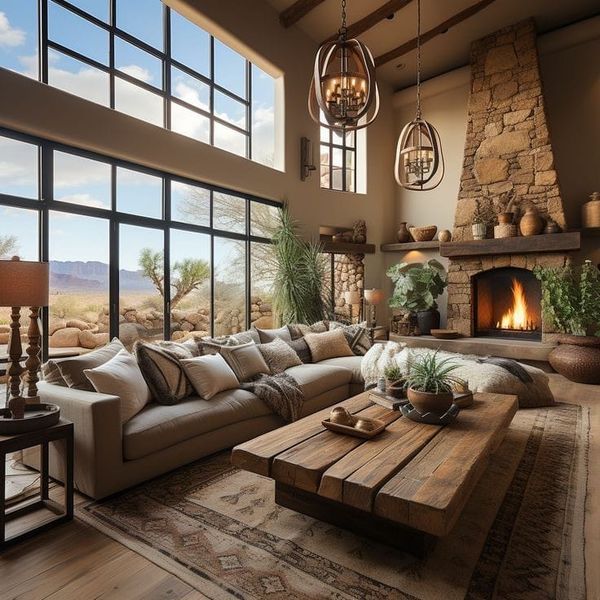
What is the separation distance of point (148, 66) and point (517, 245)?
5821 millimetres

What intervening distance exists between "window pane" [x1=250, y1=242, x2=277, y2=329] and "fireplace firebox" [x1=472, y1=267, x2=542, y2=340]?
139 inches

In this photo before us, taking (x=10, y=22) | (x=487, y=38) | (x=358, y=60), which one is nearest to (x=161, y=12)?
(x=10, y=22)

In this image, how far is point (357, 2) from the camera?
6.53 metres

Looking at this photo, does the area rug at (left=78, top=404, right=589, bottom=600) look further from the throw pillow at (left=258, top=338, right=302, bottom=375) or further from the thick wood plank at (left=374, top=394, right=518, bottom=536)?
the throw pillow at (left=258, top=338, right=302, bottom=375)

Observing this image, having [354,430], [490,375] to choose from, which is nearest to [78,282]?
[354,430]

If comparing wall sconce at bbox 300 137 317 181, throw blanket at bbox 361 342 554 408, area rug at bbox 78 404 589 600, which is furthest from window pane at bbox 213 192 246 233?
area rug at bbox 78 404 589 600

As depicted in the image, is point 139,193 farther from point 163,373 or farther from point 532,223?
point 532,223

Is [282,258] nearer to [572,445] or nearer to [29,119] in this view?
[29,119]

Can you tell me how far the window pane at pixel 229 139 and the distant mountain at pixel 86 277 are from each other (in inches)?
95.8

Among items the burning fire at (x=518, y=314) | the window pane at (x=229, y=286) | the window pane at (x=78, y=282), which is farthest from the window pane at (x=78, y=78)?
the burning fire at (x=518, y=314)

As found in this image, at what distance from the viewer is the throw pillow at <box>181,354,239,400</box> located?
128 inches

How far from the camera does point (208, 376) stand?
3.30 meters

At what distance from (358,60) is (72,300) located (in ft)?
12.1

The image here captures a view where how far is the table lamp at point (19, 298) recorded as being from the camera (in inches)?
87.0
